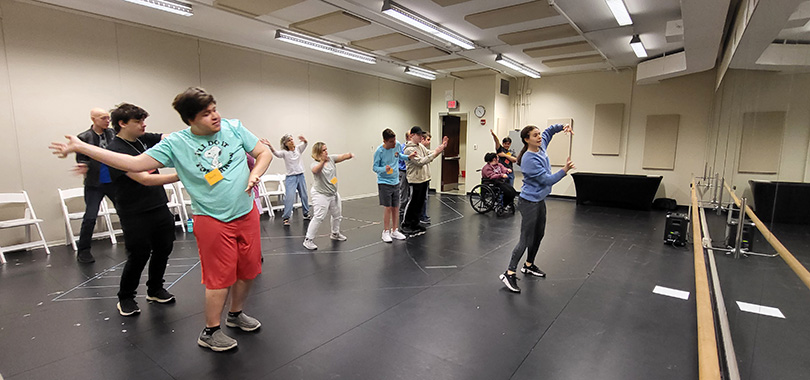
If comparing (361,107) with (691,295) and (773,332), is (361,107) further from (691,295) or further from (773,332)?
(773,332)

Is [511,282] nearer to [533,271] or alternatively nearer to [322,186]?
[533,271]

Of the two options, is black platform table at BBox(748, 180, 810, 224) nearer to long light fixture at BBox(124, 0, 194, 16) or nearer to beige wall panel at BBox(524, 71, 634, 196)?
long light fixture at BBox(124, 0, 194, 16)

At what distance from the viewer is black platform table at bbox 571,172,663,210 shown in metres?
7.71

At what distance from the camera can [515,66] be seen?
27.7 ft

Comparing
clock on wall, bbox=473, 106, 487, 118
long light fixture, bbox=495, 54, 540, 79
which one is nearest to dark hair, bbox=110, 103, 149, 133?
long light fixture, bbox=495, 54, 540, 79

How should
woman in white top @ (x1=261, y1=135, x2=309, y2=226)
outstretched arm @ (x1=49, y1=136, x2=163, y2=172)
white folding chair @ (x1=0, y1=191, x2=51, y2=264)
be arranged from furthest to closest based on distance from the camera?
woman in white top @ (x1=261, y1=135, x2=309, y2=226)
white folding chair @ (x1=0, y1=191, x2=51, y2=264)
outstretched arm @ (x1=49, y1=136, x2=163, y2=172)

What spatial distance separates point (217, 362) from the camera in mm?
2338

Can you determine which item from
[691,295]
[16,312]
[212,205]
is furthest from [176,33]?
[691,295]

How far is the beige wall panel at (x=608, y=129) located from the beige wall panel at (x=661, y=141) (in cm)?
58

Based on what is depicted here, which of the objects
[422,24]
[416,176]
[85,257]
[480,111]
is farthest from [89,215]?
[480,111]

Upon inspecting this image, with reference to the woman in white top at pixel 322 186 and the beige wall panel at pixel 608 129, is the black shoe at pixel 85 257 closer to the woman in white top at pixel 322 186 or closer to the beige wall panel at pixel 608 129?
the woman in white top at pixel 322 186

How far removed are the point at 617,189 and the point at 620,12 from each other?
172 inches

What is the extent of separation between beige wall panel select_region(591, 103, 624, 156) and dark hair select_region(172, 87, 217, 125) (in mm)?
9137

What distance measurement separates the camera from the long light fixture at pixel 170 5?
180 inches
